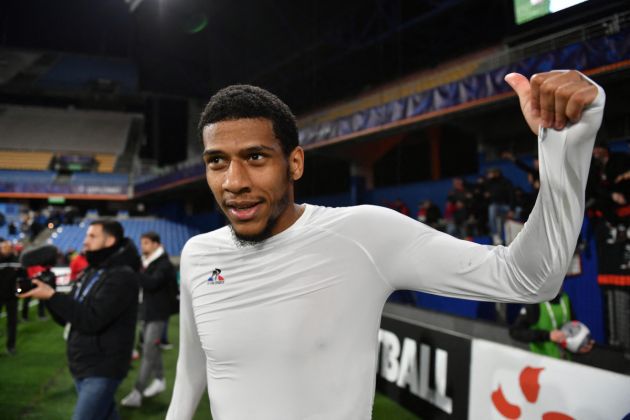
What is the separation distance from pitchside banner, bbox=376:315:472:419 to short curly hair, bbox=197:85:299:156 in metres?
3.07

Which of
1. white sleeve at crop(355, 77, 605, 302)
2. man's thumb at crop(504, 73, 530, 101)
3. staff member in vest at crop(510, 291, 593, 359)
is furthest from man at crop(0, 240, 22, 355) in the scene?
staff member in vest at crop(510, 291, 593, 359)

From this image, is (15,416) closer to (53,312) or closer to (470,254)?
(53,312)

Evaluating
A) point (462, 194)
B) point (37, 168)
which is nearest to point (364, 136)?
point (462, 194)

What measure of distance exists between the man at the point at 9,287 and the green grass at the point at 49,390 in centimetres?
19

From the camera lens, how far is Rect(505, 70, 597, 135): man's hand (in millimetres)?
734

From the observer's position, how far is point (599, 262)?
197 inches

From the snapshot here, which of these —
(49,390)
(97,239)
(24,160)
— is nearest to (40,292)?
(97,239)

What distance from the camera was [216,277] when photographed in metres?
1.31

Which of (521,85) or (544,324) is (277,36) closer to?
(544,324)

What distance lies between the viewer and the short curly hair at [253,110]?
117cm

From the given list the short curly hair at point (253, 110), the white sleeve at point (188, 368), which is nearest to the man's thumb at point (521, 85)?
the short curly hair at point (253, 110)

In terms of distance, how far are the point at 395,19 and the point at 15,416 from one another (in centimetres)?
1536

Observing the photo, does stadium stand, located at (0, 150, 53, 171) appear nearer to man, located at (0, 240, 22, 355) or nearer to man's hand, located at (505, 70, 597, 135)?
man, located at (0, 240, 22, 355)

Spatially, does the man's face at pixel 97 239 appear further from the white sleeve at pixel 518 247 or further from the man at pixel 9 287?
the white sleeve at pixel 518 247
